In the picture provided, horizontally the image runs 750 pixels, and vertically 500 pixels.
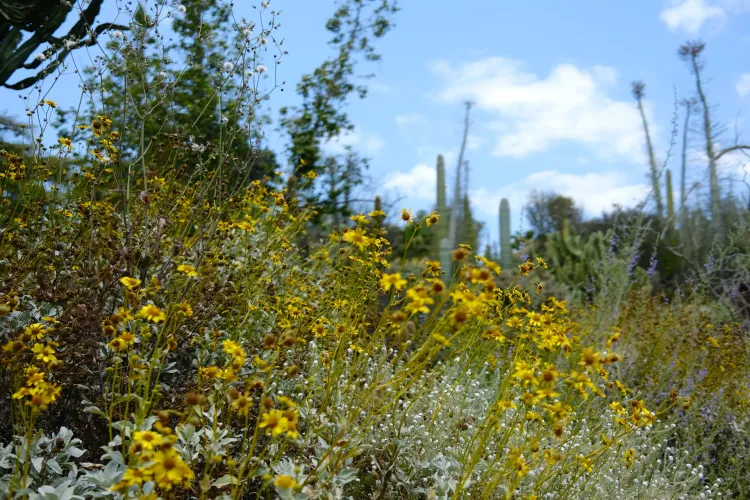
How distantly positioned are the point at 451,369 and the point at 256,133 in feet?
6.24

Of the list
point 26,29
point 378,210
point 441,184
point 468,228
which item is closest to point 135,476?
point 378,210

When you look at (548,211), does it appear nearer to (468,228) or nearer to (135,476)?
(468,228)

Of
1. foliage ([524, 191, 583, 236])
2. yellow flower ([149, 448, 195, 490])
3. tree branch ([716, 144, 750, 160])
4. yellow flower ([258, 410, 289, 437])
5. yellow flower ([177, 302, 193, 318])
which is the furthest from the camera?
foliage ([524, 191, 583, 236])

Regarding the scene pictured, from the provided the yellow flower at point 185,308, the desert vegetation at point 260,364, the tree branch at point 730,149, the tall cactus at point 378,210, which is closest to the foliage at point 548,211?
the tree branch at point 730,149

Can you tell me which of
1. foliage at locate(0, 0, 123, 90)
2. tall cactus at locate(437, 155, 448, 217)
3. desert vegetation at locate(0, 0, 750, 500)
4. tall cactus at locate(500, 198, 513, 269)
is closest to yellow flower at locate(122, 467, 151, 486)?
desert vegetation at locate(0, 0, 750, 500)

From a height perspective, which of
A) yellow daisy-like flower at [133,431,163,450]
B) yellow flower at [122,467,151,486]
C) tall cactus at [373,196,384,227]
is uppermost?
tall cactus at [373,196,384,227]

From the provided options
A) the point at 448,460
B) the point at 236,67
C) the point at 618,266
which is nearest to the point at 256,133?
the point at 236,67

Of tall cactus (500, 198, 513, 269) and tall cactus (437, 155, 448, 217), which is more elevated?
tall cactus (437, 155, 448, 217)

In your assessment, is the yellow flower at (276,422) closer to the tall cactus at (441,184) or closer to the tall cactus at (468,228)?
the tall cactus at (468,228)

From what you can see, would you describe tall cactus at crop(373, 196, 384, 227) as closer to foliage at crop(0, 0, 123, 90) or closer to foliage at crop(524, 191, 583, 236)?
foliage at crop(0, 0, 123, 90)

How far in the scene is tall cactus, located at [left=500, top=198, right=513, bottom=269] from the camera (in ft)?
43.0

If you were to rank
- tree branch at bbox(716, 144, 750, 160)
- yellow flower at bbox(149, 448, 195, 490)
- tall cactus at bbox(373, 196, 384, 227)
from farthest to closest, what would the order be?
tree branch at bbox(716, 144, 750, 160), tall cactus at bbox(373, 196, 384, 227), yellow flower at bbox(149, 448, 195, 490)

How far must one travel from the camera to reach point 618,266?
21.7 feet

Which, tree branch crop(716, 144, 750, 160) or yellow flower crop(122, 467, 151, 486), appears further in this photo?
tree branch crop(716, 144, 750, 160)
